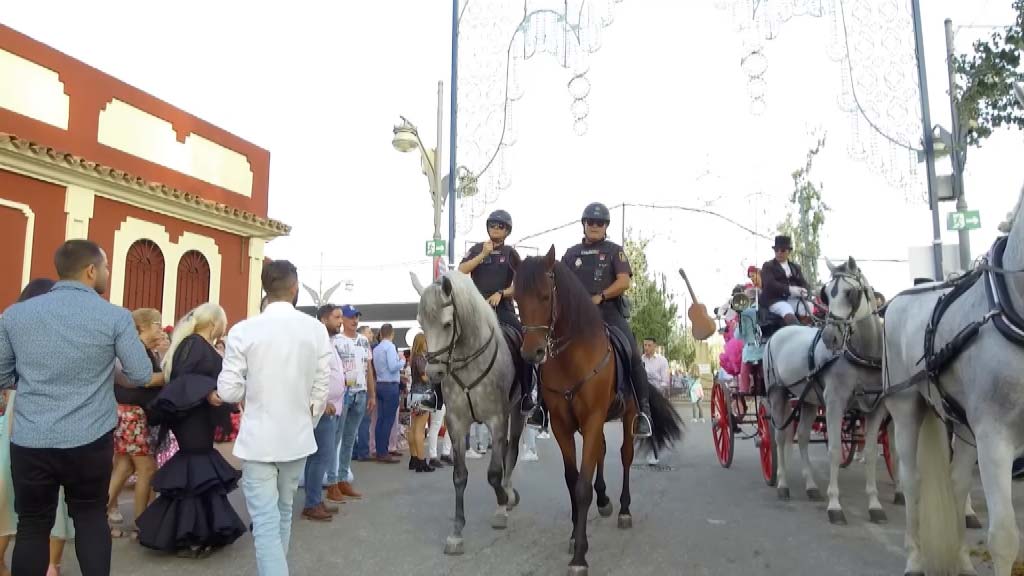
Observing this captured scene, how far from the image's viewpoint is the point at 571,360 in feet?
16.7

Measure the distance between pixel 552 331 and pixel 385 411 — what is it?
20.0 ft

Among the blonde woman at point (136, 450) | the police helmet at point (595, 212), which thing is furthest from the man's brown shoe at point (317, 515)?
the police helmet at point (595, 212)

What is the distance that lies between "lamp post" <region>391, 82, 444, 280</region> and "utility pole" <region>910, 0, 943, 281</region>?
8176mm

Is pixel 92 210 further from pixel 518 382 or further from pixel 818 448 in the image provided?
pixel 818 448

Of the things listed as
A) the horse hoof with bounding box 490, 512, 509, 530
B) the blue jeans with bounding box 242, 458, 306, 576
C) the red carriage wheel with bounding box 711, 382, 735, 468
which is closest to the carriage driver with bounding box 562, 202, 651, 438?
the horse hoof with bounding box 490, 512, 509, 530

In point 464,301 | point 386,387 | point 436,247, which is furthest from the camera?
point 436,247

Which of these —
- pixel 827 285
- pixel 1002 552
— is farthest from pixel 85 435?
pixel 827 285

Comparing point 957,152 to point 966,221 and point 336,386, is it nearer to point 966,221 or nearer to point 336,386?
point 966,221

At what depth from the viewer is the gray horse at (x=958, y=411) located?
10.4 ft

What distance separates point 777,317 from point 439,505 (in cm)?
449

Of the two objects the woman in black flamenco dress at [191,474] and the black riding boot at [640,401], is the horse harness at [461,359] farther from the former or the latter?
the woman in black flamenco dress at [191,474]

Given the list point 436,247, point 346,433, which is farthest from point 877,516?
point 436,247

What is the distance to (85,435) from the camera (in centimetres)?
341

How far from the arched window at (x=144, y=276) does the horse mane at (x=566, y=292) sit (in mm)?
10707
